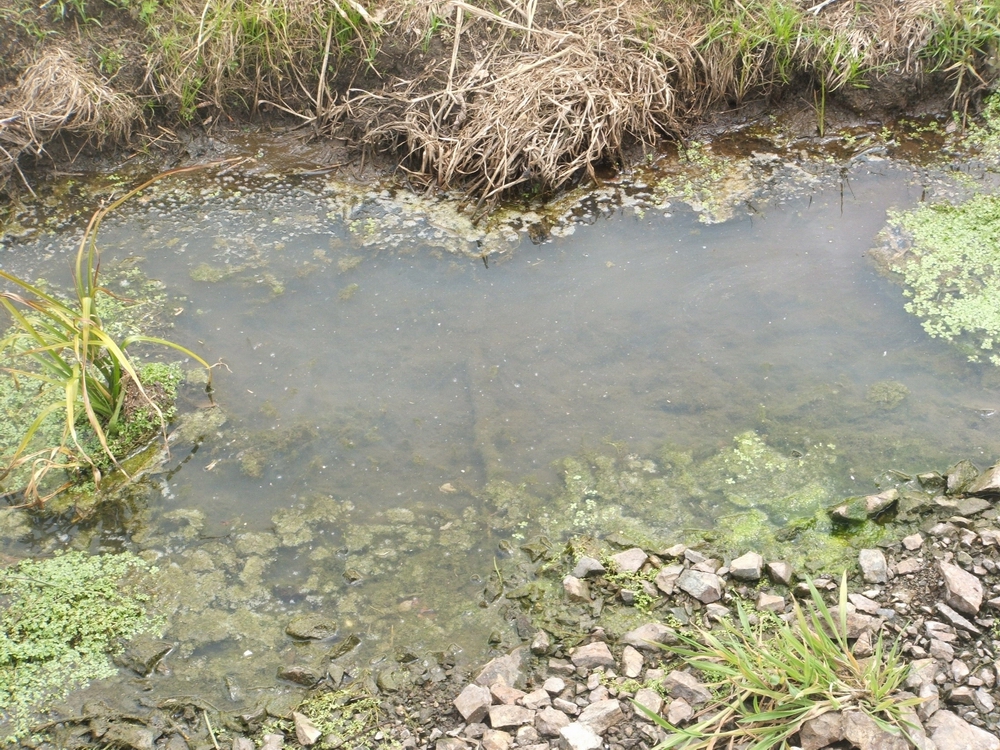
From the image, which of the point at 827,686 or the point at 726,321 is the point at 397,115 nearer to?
the point at 726,321

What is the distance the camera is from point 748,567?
7.41ft

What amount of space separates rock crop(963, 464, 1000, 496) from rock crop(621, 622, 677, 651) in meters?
1.04

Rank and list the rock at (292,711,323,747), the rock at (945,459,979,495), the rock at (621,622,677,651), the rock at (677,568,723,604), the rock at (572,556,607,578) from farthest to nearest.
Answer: the rock at (945,459,979,495) < the rock at (572,556,607,578) < the rock at (677,568,723,604) < the rock at (621,622,677,651) < the rock at (292,711,323,747)

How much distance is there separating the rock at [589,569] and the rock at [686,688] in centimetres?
39

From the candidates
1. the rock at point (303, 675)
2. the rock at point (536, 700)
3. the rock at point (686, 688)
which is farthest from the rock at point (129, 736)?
the rock at point (686, 688)

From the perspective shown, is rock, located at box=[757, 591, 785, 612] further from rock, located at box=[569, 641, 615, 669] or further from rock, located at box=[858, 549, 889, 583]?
rock, located at box=[569, 641, 615, 669]

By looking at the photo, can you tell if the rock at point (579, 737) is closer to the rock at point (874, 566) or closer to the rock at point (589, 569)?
the rock at point (589, 569)

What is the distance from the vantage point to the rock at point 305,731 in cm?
199

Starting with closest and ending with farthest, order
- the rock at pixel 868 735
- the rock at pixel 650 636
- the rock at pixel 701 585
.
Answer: the rock at pixel 868 735
the rock at pixel 650 636
the rock at pixel 701 585

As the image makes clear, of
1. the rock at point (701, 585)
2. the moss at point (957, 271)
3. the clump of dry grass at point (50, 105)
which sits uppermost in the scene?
the clump of dry grass at point (50, 105)

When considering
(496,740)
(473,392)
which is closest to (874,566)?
(496,740)

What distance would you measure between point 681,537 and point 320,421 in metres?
1.31

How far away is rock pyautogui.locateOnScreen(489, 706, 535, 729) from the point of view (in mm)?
1948

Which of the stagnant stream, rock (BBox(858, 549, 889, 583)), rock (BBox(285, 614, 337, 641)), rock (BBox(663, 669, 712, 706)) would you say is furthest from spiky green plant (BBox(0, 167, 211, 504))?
rock (BBox(858, 549, 889, 583))
